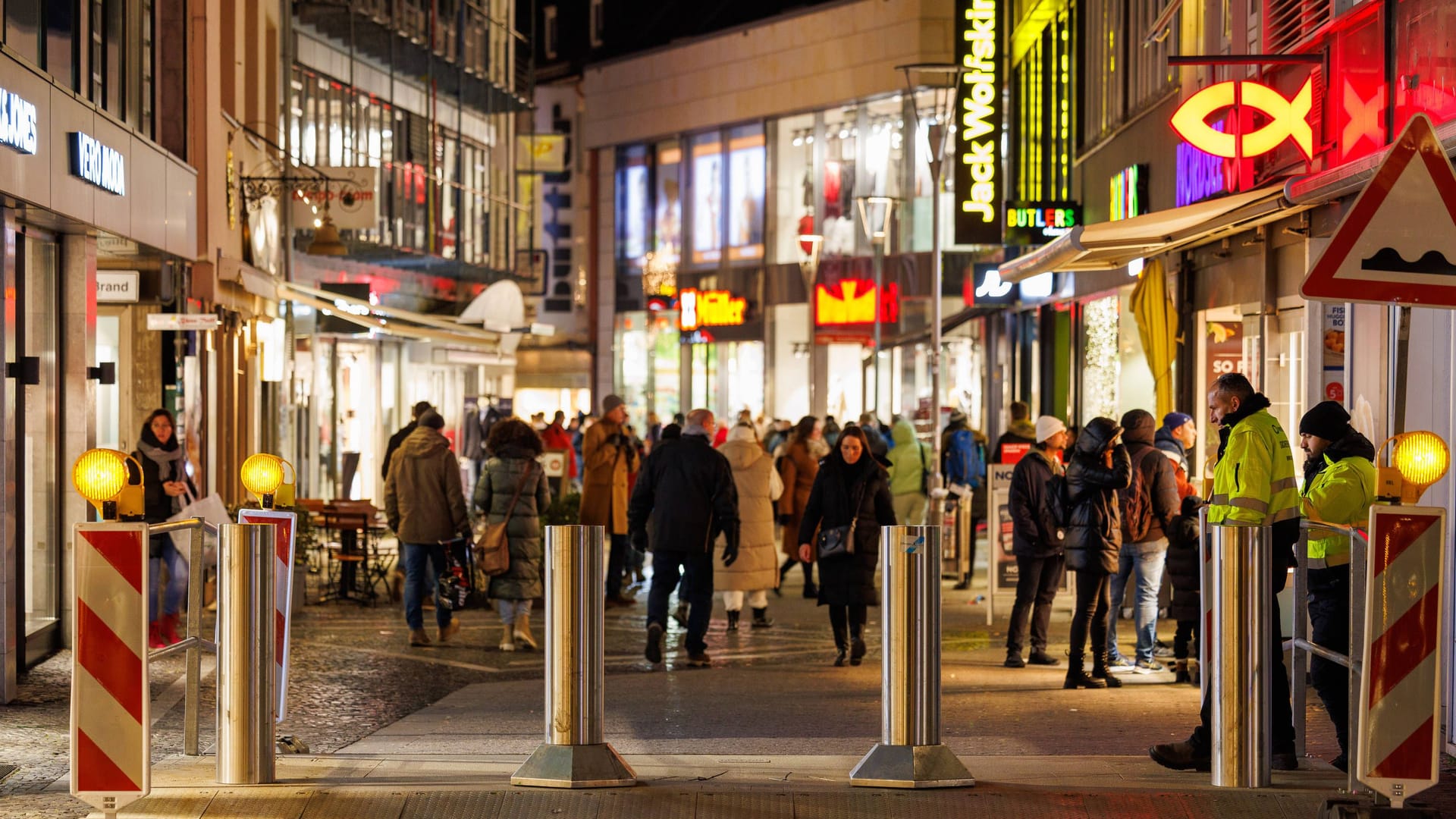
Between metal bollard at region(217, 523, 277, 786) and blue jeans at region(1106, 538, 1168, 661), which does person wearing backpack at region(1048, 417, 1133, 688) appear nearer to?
blue jeans at region(1106, 538, 1168, 661)

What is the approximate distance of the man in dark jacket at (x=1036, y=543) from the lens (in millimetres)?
12516

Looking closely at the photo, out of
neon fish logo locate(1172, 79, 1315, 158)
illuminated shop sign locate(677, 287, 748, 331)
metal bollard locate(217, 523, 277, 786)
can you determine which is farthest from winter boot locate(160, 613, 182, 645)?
illuminated shop sign locate(677, 287, 748, 331)

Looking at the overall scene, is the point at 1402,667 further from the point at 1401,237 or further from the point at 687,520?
the point at 687,520

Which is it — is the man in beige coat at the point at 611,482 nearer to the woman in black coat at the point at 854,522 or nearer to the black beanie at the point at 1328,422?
the woman in black coat at the point at 854,522

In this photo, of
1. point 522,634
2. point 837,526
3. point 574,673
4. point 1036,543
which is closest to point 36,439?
point 522,634

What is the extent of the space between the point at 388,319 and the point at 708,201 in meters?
19.9

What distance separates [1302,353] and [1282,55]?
236 cm

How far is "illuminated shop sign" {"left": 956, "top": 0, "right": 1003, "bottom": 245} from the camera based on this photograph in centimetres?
2352

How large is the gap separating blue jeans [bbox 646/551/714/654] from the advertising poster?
1305 inches

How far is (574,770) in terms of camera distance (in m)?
7.25

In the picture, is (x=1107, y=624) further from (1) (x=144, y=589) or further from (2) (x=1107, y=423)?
(1) (x=144, y=589)

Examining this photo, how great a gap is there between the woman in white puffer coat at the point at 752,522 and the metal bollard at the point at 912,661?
688 centimetres

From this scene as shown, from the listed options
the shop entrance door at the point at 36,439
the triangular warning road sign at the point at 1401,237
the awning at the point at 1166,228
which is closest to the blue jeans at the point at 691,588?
the awning at the point at 1166,228

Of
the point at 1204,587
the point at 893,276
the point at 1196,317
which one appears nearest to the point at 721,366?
the point at 893,276
